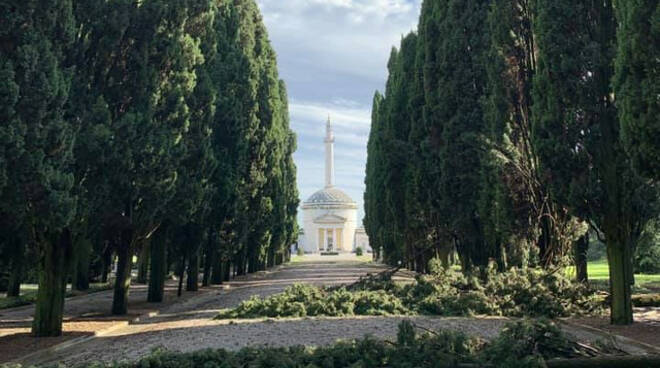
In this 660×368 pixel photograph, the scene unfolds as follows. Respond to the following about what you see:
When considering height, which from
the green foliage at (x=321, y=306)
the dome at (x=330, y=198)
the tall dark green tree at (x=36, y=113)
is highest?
the dome at (x=330, y=198)

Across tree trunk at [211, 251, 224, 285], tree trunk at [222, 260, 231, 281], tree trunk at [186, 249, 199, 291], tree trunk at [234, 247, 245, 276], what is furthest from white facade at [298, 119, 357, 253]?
tree trunk at [186, 249, 199, 291]

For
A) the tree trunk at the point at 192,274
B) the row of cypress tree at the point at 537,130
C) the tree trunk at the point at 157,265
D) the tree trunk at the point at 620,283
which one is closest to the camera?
the row of cypress tree at the point at 537,130

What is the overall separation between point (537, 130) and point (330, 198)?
347ft

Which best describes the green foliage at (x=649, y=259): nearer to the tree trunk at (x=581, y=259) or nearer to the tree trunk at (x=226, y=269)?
the tree trunk at (x=581, y=259)

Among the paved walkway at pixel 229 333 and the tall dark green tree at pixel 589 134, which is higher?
the tall dark green tree at pixel 589 134

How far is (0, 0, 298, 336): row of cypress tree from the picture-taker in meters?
9.56

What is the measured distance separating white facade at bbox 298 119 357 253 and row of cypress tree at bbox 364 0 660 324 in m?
88.7

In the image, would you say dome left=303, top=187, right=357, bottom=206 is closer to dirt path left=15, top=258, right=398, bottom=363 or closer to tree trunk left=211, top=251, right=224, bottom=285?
tree trunk left=211, top=251, right=224, bottom=285

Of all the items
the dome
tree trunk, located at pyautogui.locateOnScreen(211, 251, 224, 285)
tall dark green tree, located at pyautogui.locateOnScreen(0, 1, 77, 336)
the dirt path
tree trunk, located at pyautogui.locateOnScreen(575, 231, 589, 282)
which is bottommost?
the dirt path

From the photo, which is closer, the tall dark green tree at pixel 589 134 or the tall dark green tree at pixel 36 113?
the tall dark green tree at pixel 36 113

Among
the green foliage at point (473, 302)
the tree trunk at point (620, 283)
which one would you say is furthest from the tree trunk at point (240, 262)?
the tree trunk at point (620, 283)

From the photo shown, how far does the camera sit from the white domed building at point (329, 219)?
382 ft

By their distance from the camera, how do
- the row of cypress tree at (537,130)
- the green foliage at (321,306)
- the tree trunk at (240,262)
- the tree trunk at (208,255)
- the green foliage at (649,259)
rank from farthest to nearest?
the green foliage at (649,259), the tree trunk at (240,262), the tree trunk at (208,255), the green foliage at (321,306), the row of cypress tree at (537,130)

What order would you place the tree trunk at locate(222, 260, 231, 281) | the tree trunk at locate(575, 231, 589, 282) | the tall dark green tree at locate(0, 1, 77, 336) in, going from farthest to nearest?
the tree trunk at locate(222, 260, 231, 281) → the tree trunk at locate(575, 231, 589, 282) → the tall dark green tree at locate(0, 1, 77, 336)
